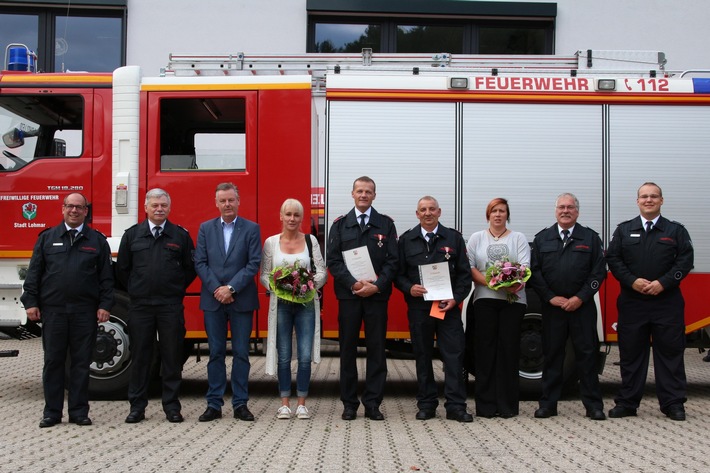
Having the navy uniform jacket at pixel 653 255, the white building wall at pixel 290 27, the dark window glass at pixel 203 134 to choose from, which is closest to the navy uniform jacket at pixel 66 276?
the dark window glass at pixel 203 134

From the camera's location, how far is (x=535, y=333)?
336 inches

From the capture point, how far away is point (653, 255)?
25.2 ft

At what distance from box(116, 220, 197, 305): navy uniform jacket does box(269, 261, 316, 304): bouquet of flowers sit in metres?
0.82

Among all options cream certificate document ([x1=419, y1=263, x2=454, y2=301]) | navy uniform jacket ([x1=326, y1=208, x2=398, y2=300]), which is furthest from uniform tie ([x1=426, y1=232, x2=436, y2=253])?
navy uniform jacket ([x1=326, y1=208, x2=398, y2=300])

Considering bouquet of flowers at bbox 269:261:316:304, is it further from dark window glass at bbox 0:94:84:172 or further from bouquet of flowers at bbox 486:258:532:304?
dark window glass at bbox 0:94:84:172

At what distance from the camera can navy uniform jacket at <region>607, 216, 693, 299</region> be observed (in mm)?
7629

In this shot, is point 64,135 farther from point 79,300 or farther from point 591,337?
point 591,337

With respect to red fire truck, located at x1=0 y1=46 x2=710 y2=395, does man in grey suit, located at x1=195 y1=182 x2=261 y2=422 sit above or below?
below

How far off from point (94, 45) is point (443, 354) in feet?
40.0

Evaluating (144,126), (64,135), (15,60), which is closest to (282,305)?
(144,126)

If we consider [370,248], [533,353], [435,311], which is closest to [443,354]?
[435,311]

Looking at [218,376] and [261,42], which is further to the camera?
[261,42]

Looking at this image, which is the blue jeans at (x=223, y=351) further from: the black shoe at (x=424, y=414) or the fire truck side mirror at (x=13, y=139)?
the fire truck side mirror at (x=13, y=139)

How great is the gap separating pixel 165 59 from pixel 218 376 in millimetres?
10587
